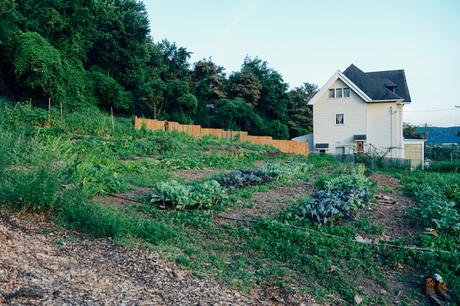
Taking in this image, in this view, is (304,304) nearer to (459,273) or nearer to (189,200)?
(459,273)

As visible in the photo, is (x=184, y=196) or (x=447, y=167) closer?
(x=184, y=196)

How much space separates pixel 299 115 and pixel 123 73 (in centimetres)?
1704

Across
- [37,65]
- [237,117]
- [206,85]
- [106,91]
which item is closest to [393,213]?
[37,65]

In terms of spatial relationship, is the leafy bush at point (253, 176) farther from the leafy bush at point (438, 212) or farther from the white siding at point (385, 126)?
the white siding at point (385, 126)

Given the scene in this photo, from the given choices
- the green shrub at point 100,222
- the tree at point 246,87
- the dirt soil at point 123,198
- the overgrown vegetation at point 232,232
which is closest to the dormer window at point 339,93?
the tree at point 246,87

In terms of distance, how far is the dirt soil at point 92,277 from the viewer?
2930 mm

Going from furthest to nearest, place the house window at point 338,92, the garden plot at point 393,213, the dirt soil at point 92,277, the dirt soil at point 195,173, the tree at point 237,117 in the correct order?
the tree at point 237,117 < the house window at point 338,92 < the dirt soil at point 195,173 < the garden plot at point 393,213 < the dirt soil at point 92,277

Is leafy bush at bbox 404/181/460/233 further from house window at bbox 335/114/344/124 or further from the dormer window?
the dormer window

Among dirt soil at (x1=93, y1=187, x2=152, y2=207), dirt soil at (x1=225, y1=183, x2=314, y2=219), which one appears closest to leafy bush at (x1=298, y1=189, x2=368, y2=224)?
dirt soil at (x1=225, y1=183, x2=314, y2=219)

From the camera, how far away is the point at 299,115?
37.9 metres

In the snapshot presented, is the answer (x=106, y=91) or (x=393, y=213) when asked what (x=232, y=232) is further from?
(x=106, y=91)

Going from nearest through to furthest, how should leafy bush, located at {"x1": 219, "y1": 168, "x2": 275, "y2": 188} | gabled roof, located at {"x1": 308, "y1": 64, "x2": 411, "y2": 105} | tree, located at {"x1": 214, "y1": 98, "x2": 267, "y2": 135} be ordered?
leafy bush, located at {"x1": 219, "y1": 168, "x2": 275, "y2": 188} → gabled roof, located at {"x1": 308, "y1": 64, "x2": 411, "y2": 105} → tree, located at {"x1": 214, "y1": 98, "x2": 267, "y2": 135}

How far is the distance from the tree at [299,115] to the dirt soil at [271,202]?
2886cm

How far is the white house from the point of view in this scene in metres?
25.1
